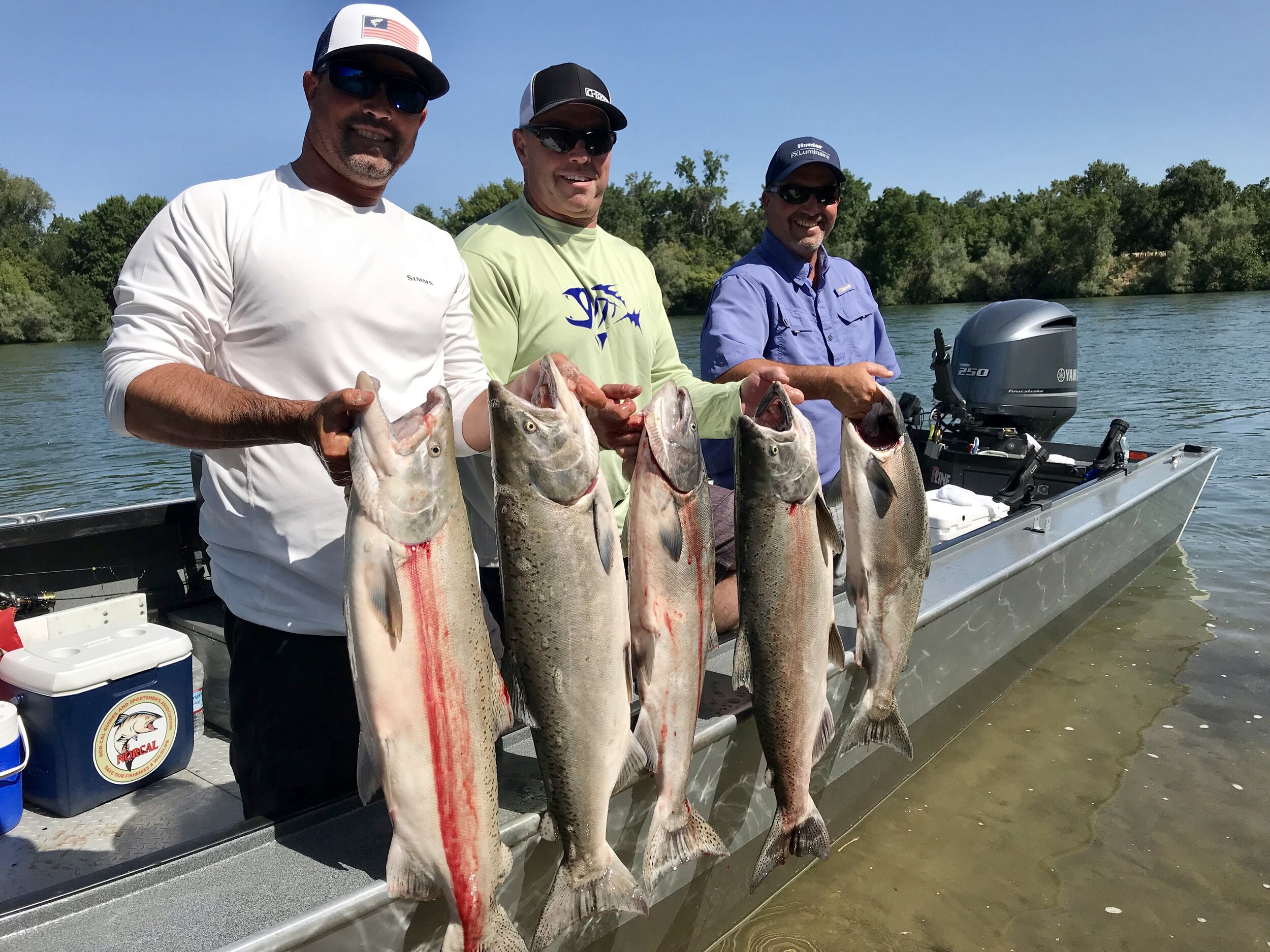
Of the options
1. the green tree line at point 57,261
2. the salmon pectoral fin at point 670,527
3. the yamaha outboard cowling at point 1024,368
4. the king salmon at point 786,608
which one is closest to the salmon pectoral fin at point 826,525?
the king salmon at point 786,608

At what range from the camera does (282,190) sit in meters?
2.12

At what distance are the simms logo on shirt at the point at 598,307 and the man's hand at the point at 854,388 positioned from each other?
0.81 m

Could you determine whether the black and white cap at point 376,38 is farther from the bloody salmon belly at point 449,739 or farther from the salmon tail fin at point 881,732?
the salmon tail fin at point 881,732

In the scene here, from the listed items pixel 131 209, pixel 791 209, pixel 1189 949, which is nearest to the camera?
pixel 1189 949

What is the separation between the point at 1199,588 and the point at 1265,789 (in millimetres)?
3462

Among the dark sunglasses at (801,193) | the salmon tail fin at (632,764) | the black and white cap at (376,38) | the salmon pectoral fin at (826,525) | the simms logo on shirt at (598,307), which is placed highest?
the black and white cap at (376,38)

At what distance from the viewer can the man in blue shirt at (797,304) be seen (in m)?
3.63

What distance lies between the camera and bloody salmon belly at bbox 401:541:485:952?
168 centimetres

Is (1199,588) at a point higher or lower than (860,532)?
lower

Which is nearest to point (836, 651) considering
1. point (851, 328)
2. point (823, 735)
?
point (823, 735)

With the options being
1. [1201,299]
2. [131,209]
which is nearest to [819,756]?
[1201,299]

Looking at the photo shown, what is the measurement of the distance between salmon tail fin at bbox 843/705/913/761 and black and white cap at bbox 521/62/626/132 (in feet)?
7.34

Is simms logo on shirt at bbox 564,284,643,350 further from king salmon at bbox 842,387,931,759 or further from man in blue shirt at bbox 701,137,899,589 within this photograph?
king salmon at bbox 842,387,931,759

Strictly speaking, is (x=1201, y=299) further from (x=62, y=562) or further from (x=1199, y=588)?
(x=62, y=562)
